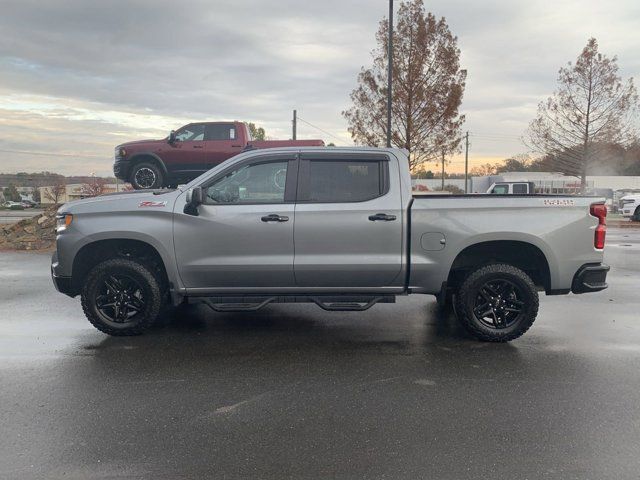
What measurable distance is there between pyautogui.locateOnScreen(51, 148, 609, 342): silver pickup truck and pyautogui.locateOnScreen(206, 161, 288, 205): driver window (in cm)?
1

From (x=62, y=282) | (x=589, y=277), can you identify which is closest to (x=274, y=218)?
(x=62, y=282)

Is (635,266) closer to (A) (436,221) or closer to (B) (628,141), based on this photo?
(A) (436,221)

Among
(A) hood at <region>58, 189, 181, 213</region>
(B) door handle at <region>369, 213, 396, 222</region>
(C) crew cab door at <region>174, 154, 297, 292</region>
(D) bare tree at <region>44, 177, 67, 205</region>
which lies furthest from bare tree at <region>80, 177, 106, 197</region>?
(B) door handle at <region>369, 213, 396, 222</region>

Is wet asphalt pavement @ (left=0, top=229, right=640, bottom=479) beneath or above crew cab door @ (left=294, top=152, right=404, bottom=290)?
beneath

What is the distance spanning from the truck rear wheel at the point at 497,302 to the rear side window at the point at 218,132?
27.3 ft

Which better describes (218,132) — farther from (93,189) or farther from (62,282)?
(93,189)

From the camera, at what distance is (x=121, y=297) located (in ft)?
18.6

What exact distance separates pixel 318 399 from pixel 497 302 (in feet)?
8.14

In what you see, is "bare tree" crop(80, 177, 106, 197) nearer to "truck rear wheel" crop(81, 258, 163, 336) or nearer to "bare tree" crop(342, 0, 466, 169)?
"bare tree" crop(342, 0, 466, 169)

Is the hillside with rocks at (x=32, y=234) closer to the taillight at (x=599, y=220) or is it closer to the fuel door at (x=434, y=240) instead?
the fuel door at (x=434, y=240)

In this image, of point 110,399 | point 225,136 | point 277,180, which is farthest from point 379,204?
point 225,136

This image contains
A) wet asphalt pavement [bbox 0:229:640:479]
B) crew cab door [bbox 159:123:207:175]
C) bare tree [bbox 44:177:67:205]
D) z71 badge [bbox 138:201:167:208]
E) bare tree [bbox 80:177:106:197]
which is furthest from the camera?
bare tree [bbox 44:177:67:205]

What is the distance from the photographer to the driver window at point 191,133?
12145 millimetres

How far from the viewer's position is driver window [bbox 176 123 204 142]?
12145mm
